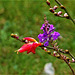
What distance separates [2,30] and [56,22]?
83 cm

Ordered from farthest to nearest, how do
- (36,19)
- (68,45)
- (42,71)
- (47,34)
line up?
1. (36,19)
2. (68,45)
3. (42,71)
4. (47,34)

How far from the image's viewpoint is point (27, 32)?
3.06 m

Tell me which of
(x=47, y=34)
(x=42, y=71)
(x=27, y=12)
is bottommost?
(x=42, y=71)

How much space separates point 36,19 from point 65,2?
62 centimetres

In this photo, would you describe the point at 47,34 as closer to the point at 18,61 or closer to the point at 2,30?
the point at 18,61

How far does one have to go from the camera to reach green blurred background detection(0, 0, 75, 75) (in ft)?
8.50

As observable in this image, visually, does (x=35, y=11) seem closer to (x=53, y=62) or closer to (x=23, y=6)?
(x=23, y=6)

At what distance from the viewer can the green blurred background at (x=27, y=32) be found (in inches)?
102

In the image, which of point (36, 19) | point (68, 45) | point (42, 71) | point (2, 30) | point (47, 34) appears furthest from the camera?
point (36, 19)

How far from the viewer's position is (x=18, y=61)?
2660 millimetres

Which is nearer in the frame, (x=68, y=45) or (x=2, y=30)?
(x=68, y=45)

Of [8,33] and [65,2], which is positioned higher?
[65,2]

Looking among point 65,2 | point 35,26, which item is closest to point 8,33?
point 35,26

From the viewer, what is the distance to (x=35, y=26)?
10.5 feet
